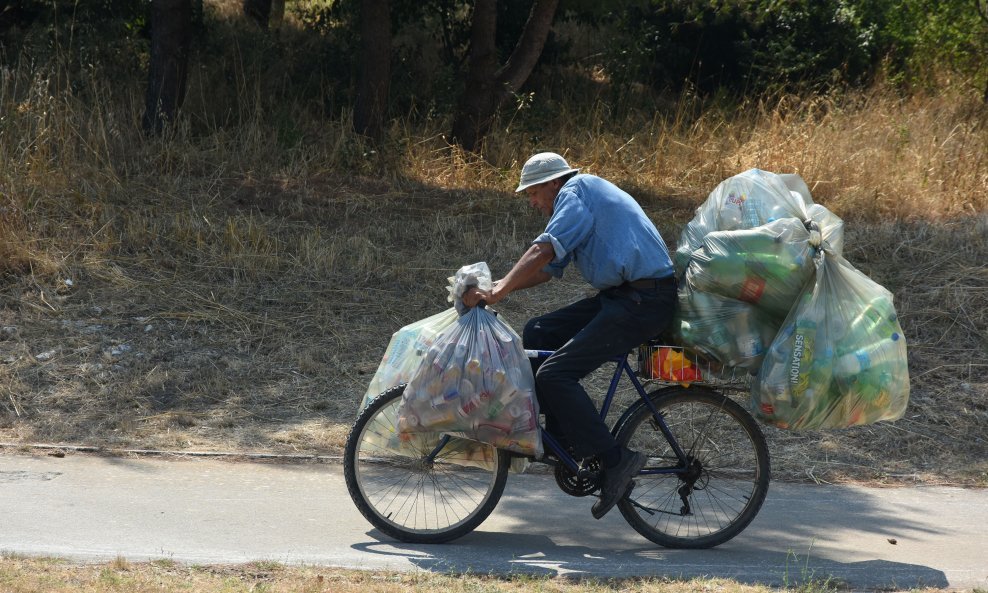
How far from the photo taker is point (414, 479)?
17.8 feet

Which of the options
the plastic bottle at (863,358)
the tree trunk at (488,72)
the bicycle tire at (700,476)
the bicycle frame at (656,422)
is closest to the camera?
the plastic bottle at (863,358)

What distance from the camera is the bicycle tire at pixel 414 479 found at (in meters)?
5.19

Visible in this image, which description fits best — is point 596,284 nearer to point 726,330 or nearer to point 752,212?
point 726,330

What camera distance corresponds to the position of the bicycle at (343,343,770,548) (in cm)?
524

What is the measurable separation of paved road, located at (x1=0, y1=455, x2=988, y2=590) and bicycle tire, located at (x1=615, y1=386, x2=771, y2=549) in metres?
0.13

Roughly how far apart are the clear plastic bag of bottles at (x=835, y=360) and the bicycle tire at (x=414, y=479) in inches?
51.7

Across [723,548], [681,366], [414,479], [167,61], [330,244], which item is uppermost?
[167,61]

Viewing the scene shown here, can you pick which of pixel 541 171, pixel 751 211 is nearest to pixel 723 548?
pixel 751 211

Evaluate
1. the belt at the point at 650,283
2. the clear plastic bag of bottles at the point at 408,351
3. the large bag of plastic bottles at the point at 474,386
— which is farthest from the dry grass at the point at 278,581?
the belt at the point at 650,283

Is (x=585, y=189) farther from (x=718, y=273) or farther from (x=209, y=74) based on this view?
(x=209, y=74)

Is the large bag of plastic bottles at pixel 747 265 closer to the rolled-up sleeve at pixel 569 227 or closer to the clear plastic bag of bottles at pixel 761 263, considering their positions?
the clear plastic bag of bottles at pixel 761 263

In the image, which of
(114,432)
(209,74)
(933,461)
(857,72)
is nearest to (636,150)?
(857,72)

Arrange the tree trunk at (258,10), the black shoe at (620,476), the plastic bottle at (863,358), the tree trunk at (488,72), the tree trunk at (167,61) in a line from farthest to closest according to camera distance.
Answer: the tree trunk at (258,10) → the tree trunk at (488,72) → the tree trunk at (167,61) → the black shoe at (620,476) → the plastic bottle at (863,358)

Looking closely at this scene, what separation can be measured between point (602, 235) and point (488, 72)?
8.12m
